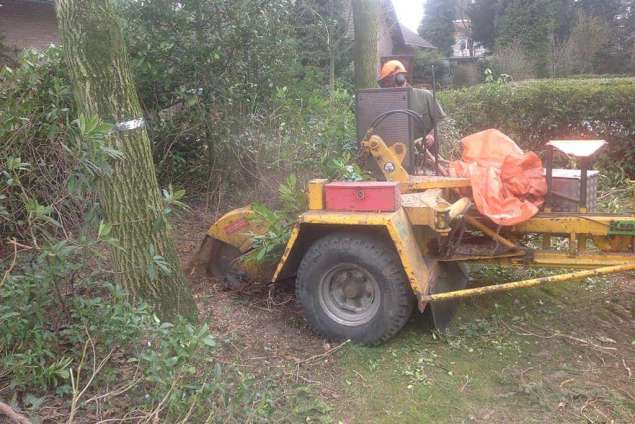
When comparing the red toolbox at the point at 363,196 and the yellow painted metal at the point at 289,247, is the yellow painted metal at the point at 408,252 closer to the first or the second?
the red toolbox at the point at 363,196

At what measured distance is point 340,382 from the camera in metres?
3.84

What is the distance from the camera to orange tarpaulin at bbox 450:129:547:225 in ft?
14.1

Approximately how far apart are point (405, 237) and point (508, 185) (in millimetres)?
990

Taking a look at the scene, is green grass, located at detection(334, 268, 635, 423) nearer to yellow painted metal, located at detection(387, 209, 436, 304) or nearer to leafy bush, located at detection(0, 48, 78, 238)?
yellow painted metal, located at detection(387, 209, 436, 304)

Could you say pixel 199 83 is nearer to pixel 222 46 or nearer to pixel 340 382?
pixel 222 46

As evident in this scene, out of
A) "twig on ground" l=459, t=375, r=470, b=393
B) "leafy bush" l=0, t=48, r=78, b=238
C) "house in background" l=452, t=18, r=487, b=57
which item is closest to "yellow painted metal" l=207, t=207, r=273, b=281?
"leafy bush" l=0, t=48, r=78, b=238

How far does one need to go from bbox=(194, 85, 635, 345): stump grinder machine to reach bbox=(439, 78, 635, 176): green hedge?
17.0 feet

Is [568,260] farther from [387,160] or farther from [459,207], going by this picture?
[387,160]

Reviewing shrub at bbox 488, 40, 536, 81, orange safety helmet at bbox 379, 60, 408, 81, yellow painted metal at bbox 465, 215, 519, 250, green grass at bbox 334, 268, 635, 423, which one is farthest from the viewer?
shrub at bbox 488, 40, 536, 81

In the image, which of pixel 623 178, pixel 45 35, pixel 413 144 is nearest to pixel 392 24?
pixel 45 35

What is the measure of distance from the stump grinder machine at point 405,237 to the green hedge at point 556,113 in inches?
204

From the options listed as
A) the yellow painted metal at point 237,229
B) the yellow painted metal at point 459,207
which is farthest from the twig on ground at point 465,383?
the yellow painted metal at point 237,229

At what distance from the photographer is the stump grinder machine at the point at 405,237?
412 centimetres

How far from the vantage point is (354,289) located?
4.43 meters
